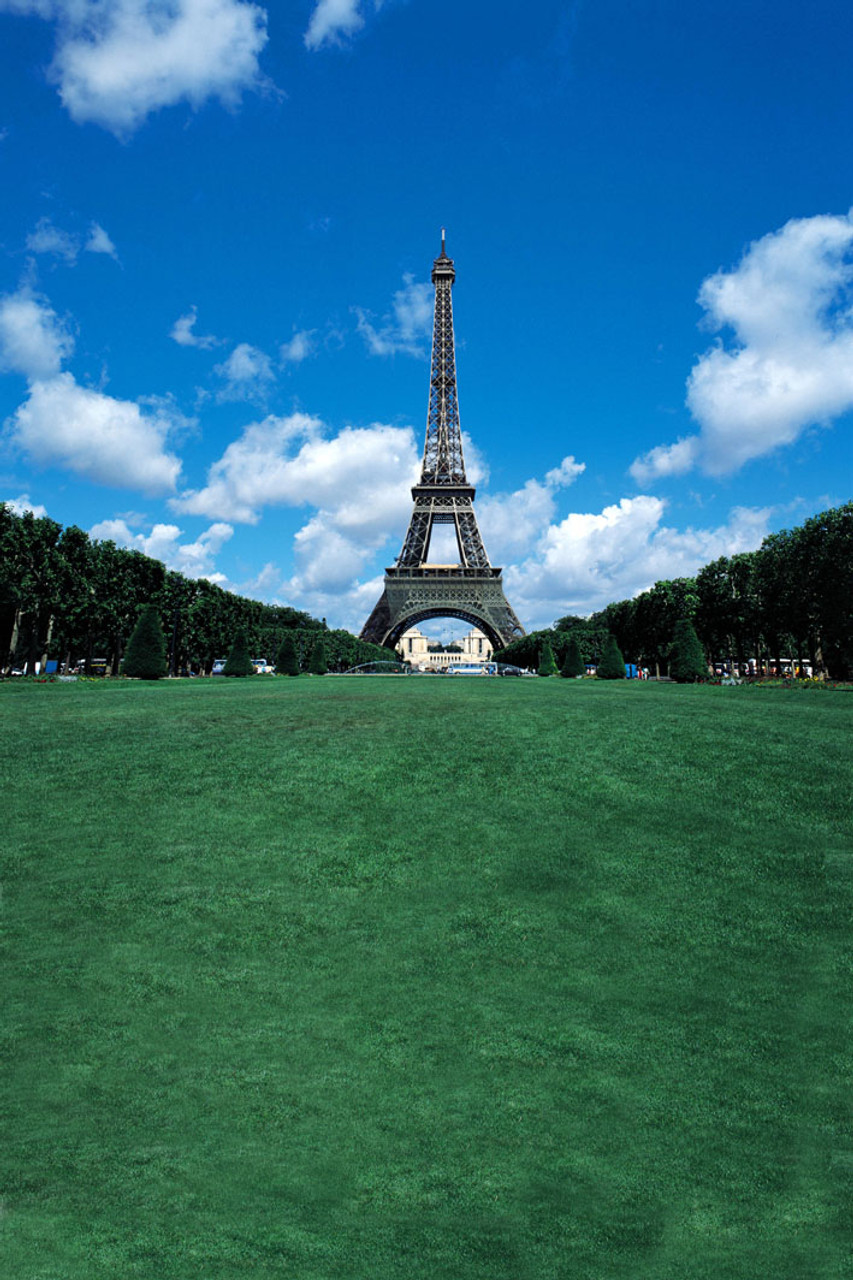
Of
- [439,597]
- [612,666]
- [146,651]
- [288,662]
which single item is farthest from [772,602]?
[439,597]

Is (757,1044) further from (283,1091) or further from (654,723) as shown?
(654,723)

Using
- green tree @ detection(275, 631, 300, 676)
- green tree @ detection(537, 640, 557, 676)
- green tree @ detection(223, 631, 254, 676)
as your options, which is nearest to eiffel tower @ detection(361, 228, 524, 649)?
green tree @ detection(537, 640, 557, 676)

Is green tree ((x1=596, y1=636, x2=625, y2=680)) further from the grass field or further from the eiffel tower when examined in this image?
the eiffel tower

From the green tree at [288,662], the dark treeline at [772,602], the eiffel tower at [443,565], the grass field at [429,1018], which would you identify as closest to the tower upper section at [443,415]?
the eiffel tower at [443,565]

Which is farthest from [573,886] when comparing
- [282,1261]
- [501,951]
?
[282,1261]

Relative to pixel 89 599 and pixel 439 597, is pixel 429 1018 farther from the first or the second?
pixel 439 597

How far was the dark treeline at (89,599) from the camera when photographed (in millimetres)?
54188

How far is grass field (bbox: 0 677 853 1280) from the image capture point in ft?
20.3

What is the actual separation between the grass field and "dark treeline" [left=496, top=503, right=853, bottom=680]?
43.1 meters

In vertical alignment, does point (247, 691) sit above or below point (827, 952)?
above

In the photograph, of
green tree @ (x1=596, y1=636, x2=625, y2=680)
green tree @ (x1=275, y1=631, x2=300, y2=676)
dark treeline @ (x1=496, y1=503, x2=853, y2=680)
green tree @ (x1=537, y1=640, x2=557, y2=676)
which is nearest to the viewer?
green tree @ (x1=596, y1=636, x2=625, y2=680)

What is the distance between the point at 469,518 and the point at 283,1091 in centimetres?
10358

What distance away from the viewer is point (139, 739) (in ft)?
61.9

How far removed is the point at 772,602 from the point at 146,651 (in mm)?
43586
